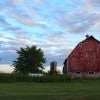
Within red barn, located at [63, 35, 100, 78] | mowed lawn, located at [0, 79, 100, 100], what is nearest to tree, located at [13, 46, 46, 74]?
red barn, located at [63, 35, 100, 78]

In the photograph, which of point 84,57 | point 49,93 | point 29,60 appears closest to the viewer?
point 49,93

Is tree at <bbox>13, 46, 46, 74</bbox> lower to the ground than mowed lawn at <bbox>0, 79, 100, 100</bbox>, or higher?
higher

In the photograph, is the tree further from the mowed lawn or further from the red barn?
the mowed lawn

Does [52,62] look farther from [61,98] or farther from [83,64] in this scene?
[61,98]

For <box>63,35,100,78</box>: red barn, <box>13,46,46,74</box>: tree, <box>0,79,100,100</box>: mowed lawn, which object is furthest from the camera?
<box>13,46,46,74</box>: tree

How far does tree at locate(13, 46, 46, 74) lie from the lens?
112250mm

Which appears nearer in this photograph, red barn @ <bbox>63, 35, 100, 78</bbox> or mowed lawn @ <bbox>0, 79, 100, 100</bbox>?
mowed lawn @ <bbox>0, 79, 100, 100</bbox>

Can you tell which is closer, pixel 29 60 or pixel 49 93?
pixel 49 93

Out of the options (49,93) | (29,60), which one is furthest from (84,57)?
(49,93)

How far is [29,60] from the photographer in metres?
114

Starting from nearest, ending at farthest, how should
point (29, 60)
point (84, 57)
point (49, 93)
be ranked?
point (49, 93) → point (84, 57) → point (29, 60)

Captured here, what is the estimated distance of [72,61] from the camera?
102 metres

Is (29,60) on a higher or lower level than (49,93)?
higher

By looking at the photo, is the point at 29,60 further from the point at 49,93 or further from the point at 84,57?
the point at 49,93
